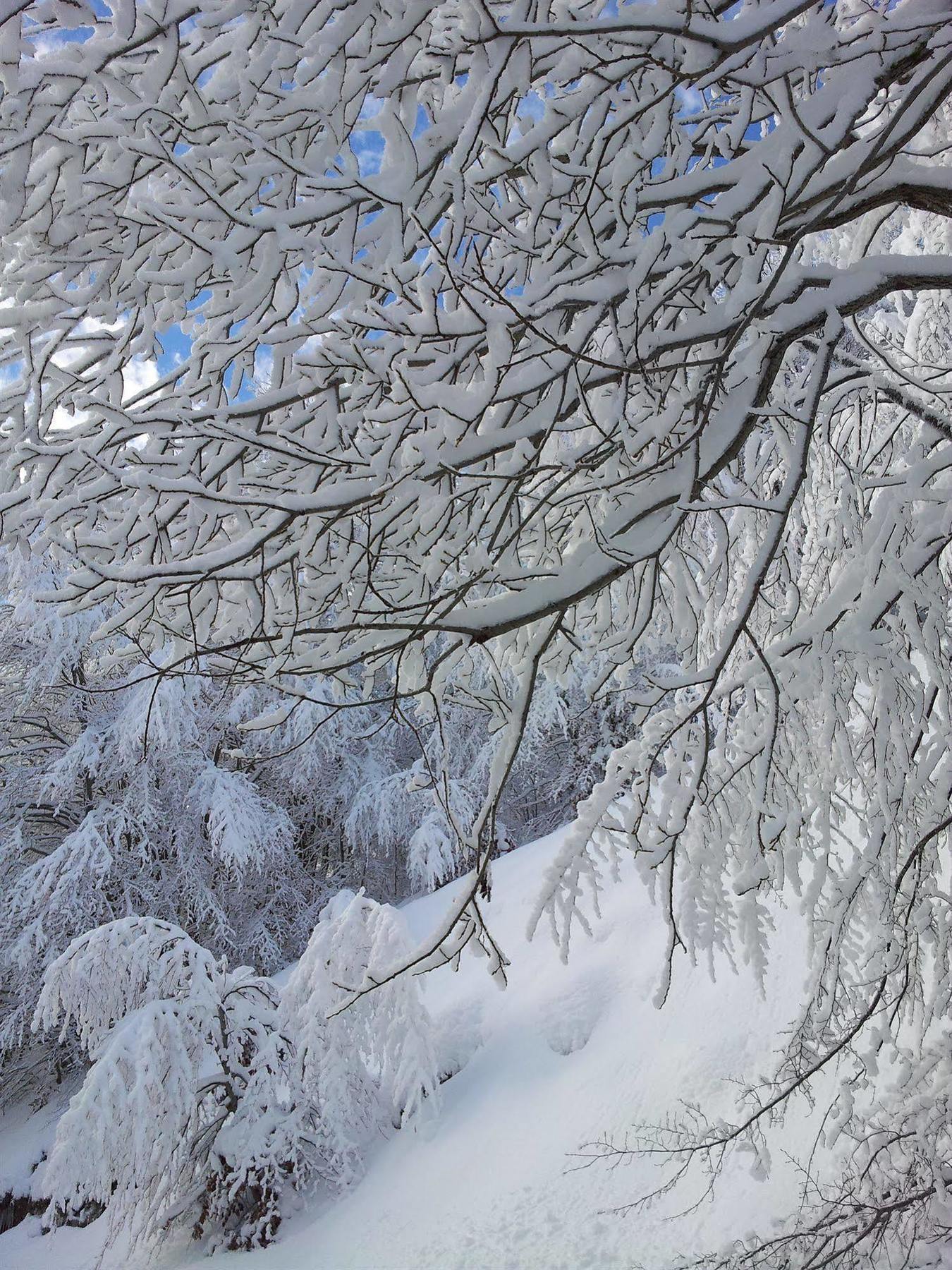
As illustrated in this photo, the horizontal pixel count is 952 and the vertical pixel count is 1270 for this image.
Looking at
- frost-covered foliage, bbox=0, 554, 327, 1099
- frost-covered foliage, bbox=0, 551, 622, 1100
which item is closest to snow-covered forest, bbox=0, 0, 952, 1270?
frost-covered foliage, bbox=0, 551, 622, 1100

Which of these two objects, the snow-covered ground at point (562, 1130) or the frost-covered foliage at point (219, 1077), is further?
the frost-covered foliage at point (219, 1077)

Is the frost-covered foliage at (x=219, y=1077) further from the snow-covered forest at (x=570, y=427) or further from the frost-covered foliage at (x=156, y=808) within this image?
the snow-covered forest at (x=570, y=427)

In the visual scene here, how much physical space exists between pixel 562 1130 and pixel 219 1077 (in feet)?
9.87

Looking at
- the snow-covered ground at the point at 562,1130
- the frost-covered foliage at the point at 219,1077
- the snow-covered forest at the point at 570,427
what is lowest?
the snow-covered ground at the point at 562,1130

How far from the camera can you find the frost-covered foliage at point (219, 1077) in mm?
5781

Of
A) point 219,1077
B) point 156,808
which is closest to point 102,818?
point 156,808

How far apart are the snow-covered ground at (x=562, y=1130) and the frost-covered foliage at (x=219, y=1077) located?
34 cm

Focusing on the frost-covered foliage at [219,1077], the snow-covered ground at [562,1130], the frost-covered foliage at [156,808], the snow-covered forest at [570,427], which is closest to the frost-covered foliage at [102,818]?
the frost-covered foliage at [156,808]

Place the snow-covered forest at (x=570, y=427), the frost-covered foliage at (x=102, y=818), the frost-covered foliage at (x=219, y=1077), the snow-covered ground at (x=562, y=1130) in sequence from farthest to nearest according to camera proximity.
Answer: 1. the frost-covered foliage at (x=102, y=818)
2. the frost-covered foliage at (x=219, y=1077)
3. the snow-covered ground at (x=562, y=1130)
4. the snow-covered forest at (x=570, y=427)

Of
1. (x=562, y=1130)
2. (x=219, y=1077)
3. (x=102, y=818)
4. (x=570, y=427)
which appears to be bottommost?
(x=562, y=1130)

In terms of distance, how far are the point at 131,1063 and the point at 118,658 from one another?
499 centimetres

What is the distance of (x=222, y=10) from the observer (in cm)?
154

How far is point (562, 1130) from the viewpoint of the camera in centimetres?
534

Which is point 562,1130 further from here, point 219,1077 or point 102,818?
point 102,818
